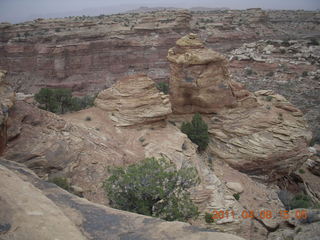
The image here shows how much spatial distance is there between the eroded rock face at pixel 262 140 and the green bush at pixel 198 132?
1214 mm

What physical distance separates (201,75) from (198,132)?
492 cm

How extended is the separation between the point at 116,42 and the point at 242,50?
26.0 meters

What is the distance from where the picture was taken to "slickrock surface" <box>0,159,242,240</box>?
464 cm

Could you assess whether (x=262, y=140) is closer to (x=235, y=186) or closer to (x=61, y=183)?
(x=235, y=186)

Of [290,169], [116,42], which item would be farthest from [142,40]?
[290,169]

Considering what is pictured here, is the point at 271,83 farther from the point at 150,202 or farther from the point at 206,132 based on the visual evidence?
the point at 150,202

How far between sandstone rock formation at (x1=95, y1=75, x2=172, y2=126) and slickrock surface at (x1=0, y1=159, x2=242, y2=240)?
1173cm

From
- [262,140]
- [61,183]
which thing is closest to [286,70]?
[262,140]

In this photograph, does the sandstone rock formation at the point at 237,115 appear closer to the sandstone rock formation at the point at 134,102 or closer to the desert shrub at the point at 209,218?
the sandstone rock formation at the point at 134,102

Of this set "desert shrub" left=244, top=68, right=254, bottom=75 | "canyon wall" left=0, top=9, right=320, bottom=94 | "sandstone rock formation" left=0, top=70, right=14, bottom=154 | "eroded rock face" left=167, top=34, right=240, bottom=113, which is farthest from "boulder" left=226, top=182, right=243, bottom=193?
"canyon wall" left=0, top=9, right=320, bottom=94

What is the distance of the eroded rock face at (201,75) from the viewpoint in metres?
20.8

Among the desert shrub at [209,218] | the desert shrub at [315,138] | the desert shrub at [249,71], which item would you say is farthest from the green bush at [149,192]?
the desert shrub at [249,71]

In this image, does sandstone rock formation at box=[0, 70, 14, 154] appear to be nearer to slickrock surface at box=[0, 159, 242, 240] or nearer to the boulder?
slickrock surface at box=[0, 159, 242, 240]

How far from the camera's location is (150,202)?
9.35m
